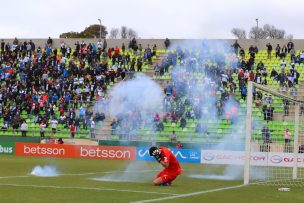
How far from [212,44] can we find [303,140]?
19819 mm

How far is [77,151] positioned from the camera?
1566 inches

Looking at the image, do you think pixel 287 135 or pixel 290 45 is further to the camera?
pixel 290 45

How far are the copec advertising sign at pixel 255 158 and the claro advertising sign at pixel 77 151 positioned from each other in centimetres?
477

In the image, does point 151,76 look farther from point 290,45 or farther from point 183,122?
point 290,45

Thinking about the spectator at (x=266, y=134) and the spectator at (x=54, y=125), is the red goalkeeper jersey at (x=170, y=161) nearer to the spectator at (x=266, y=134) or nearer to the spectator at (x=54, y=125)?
the spectator at (x=266, y=134)

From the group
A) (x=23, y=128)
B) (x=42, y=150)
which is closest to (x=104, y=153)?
(x=42, y=150)

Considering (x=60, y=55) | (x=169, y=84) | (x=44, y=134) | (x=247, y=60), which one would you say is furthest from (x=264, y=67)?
(x=60, y=55)

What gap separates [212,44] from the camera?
45250 mm

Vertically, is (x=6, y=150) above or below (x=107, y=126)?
below

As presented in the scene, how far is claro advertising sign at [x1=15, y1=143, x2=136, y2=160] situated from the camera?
38594mm

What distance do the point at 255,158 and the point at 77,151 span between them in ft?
46.3

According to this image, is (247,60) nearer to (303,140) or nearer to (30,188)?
(303,140)

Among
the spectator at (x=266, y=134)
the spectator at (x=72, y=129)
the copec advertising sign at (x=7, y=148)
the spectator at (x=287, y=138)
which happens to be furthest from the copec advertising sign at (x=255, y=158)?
the copec advertising sign at (x=7, y=148)

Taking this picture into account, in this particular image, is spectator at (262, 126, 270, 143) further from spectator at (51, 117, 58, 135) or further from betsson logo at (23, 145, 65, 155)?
spectator at (51, 117, 58, 135)
